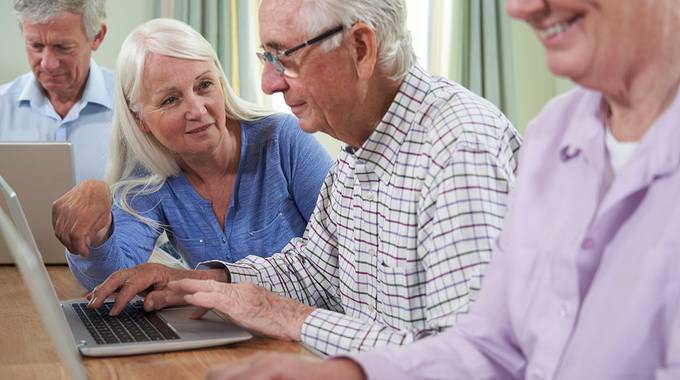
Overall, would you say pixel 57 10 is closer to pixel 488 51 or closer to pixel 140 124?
pixel 140 124

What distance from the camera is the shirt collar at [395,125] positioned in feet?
5.46

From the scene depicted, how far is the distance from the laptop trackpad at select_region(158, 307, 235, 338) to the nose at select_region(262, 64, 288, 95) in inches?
16.9

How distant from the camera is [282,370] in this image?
1010 mm

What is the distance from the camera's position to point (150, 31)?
7.52ft

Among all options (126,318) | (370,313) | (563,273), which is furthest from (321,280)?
(563,273)

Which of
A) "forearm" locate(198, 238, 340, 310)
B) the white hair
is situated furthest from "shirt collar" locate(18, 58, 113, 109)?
"forearm" locate(198, 238, 340, 310)

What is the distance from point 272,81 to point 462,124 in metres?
0.43

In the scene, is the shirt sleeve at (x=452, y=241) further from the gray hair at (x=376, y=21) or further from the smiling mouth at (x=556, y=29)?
the smiling mouth at (x=556, y=29)

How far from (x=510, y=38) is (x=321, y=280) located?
9.59ft

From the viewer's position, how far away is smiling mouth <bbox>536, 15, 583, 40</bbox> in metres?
0.96

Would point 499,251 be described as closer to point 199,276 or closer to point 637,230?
point 637,230

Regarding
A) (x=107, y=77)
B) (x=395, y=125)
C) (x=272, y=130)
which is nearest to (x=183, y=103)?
(x=272, y=130)

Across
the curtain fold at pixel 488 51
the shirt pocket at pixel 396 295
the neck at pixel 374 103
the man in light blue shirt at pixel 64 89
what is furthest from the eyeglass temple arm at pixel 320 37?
the curtain fold at pixel 488 51

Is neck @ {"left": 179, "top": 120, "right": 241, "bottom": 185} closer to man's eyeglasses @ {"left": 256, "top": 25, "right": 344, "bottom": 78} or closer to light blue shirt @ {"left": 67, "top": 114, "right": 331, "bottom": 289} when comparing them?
light blue shirt @ {"left": 67, "top": 114, "right": 331, "bottom": 289}
